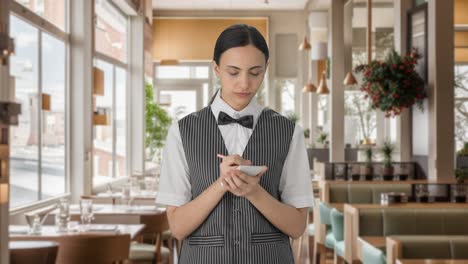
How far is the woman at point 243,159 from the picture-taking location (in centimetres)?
186

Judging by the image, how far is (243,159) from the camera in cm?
178

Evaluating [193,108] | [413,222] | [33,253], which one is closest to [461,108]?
[413,222]

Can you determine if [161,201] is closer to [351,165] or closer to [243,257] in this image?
[243,257]

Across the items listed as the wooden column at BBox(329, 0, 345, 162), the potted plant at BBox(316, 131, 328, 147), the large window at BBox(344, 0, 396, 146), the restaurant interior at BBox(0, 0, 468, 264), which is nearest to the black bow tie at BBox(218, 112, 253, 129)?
the restaurant interior at BBox(0, 0, 468, 264)

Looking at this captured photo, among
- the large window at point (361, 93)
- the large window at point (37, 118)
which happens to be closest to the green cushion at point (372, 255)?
the large window at point (37, 118)

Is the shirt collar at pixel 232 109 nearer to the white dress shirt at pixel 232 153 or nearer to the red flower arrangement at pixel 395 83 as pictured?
the white dress shirt at pixel 232 153

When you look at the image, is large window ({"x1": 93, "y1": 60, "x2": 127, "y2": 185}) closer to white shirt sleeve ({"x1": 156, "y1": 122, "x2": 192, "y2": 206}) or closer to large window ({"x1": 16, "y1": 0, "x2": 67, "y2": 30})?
large window ({"x1": 16, "y1": 0, "x2": 67, "y2": 30})

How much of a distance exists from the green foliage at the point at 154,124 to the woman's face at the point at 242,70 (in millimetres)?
13533

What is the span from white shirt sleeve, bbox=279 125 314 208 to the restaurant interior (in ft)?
0.86

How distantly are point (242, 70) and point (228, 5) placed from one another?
1561 centimetres

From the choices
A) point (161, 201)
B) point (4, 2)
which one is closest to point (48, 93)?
point (4, 2)

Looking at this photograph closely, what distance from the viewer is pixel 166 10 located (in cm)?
1761

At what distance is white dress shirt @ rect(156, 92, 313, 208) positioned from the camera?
1.94m

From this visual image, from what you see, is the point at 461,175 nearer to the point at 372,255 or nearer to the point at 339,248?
the point at 339,248
